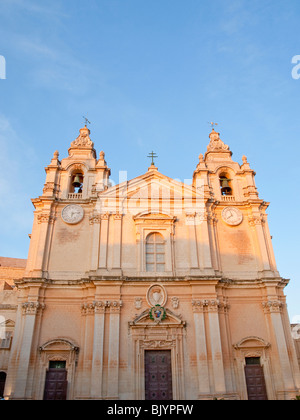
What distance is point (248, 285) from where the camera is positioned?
1964 cm

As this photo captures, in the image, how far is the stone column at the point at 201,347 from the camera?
54.9 ft

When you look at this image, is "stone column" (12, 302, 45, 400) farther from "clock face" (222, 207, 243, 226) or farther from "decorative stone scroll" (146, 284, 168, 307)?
"clock face" (222, 207, 243, 226)

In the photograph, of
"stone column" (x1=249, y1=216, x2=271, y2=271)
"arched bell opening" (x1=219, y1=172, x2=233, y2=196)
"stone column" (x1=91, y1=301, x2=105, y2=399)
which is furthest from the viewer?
"arched bell opening" (x1=219, y1=172, x2=233, y2=196)

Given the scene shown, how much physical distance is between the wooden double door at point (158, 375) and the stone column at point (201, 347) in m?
1.50

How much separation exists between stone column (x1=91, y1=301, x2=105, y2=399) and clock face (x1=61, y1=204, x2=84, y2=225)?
18.1 feet

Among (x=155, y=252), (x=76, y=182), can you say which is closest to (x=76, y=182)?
(x=76, y=182)

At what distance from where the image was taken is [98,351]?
55.9ft

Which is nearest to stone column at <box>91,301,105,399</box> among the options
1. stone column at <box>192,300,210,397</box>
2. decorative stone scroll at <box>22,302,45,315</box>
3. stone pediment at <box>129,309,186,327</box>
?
stone pediment at <box>129,309,186,327</box>

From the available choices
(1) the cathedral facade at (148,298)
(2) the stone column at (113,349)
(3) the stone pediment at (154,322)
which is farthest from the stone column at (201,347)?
(2) the stone column at (113,349)

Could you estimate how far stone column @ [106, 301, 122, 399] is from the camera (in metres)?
16.4

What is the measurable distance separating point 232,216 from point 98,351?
1137cm

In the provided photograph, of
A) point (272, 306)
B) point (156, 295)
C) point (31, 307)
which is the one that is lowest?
point (31, 307)

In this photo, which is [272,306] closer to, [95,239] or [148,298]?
[148,298]

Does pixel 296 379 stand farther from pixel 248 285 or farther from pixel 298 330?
pixel 298 330
